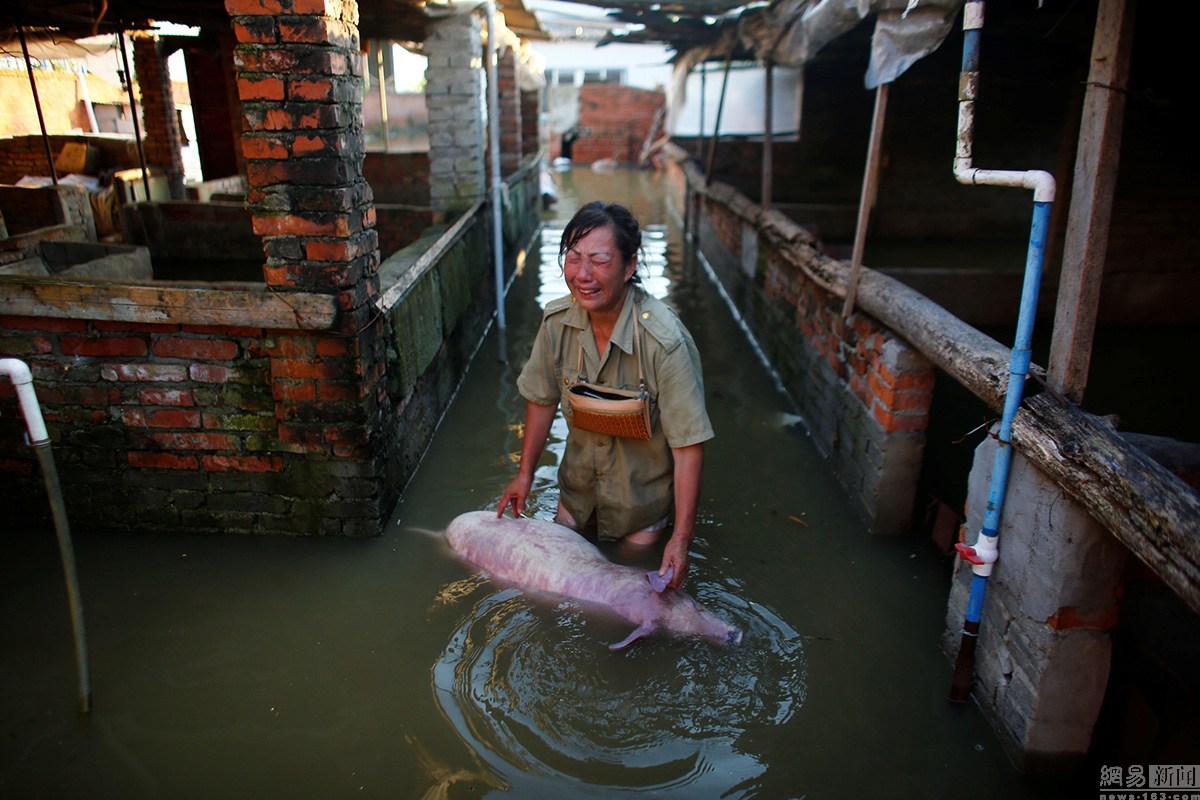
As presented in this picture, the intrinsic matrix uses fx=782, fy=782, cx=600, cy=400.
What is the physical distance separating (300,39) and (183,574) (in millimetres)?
2480

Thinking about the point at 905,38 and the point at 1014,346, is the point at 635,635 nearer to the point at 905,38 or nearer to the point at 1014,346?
the point at 1014,346

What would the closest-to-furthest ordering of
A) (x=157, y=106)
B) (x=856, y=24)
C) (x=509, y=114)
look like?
(x=856, y=24)
(x=157, y=106)
(x=509, y=114)

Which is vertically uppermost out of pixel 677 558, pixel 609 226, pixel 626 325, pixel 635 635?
pixel 609 226

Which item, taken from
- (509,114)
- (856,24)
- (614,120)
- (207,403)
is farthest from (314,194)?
(614,120)

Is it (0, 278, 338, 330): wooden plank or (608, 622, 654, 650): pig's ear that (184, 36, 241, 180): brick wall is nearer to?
(0, 278, 338, 330): wooden plank

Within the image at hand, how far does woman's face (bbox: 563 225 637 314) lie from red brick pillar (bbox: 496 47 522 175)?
8.15 m

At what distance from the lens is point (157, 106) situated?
34.9 feet

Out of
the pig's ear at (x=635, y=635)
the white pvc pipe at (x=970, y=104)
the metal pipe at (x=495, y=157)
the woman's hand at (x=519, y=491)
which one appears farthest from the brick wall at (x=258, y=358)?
the metal pipe at (x=495, y=157)

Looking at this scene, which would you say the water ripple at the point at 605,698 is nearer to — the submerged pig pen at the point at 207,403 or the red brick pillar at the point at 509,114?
the submerged pig pen at the point at 207,403

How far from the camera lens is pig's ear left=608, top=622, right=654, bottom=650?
2.96m

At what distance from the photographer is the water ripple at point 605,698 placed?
2.65 meters

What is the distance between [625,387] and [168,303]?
83.5 inches

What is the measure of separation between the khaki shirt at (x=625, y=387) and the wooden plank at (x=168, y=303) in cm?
105

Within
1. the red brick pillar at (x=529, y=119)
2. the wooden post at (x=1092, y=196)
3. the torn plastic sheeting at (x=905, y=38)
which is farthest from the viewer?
the red brick pillar at (x=529, y=119)
